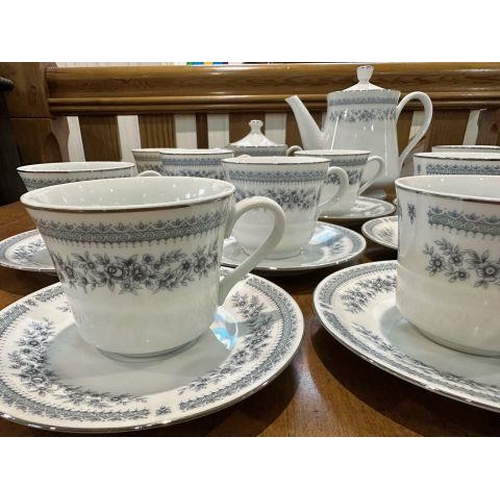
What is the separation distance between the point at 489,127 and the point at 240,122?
Answer: 41.8 inches

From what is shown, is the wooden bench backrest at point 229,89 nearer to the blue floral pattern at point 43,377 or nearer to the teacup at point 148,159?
the teacup at point 148,159

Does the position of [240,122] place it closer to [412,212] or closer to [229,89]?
[229,89]

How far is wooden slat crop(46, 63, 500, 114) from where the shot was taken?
4.94 feet

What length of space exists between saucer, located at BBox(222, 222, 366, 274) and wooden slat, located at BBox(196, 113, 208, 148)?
1.00m

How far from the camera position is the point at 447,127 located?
1.65 metres

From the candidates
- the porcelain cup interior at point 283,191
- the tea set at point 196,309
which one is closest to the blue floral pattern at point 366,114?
the porcelain cup interior at point 283,191

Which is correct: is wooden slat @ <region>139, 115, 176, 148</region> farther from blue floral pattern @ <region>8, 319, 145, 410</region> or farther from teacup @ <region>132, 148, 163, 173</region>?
blue floral pattern @ <region>8, 319, 145, 410</region>

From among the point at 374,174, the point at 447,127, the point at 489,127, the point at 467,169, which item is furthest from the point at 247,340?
the point at 489,127

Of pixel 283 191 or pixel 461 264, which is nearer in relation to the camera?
pixel 461 264

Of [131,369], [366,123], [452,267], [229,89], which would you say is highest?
[229,89]

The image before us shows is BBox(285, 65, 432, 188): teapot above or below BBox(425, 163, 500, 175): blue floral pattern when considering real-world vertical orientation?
above

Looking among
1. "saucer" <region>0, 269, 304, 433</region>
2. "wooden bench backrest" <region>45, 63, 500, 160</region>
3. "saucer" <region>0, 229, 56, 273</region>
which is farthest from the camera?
"wooden bench backrest" <region>45, 63, 500, 160</region>

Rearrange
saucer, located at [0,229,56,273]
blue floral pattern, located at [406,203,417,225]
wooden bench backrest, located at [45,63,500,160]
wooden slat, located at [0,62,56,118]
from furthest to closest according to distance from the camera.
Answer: wooden bench backrest, located at [45,63,500,160] < wooden slat, located at [0,62,56,118] < saucer, located at [0,229,56,273] < blue floral pattern, located at [406,203,417,225]

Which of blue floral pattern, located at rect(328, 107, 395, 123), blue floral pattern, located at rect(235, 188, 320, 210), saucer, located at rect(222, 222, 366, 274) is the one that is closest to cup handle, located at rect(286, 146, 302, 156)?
blue floral pattern, located at rect(328, 107, 395, 123)
